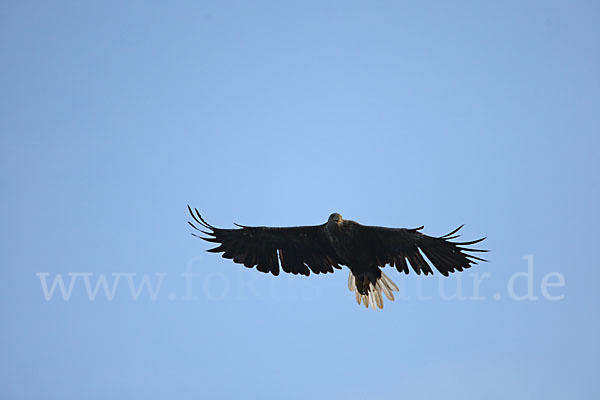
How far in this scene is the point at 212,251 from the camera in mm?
12992

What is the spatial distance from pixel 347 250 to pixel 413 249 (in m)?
1.10

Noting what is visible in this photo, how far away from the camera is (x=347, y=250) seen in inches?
495

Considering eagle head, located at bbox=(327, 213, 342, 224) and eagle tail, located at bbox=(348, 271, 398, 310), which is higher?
eagle head, located at bbox=(327, 213, 342, 224)

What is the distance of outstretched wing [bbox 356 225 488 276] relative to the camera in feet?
40.4

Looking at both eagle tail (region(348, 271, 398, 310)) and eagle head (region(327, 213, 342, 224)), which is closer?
eagle head (region(327, 213, 342, 224))

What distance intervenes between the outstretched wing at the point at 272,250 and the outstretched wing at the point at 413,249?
0.85 meters

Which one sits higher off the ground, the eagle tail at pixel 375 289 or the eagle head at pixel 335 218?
the eagle head at pixel 335 218

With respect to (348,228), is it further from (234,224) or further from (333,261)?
(234,224)

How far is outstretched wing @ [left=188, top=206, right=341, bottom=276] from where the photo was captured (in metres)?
13.0

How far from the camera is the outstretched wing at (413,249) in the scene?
12305 millimetres

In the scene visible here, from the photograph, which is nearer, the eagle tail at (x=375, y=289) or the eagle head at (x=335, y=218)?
the eagle head at (x=335, y=218)

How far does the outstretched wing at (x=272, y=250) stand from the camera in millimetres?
13000

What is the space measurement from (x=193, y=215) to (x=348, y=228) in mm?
2590

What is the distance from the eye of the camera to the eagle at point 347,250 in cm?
1234
